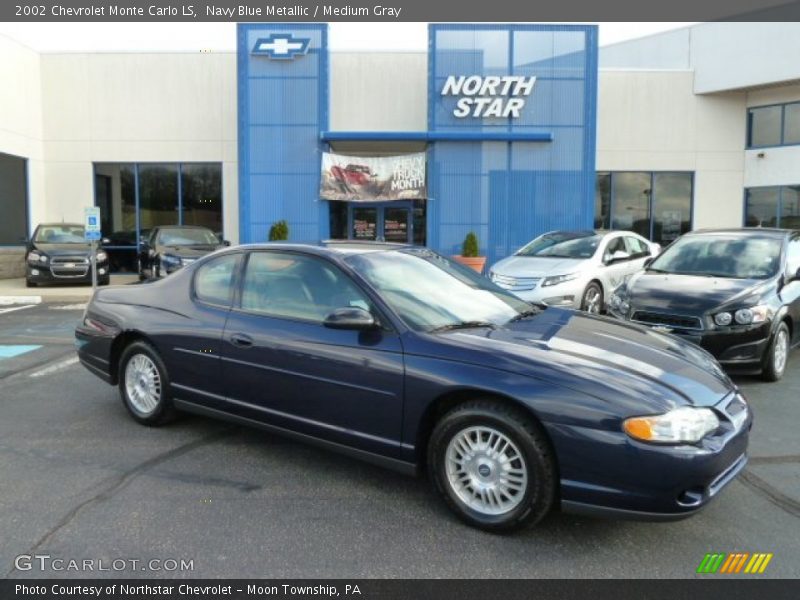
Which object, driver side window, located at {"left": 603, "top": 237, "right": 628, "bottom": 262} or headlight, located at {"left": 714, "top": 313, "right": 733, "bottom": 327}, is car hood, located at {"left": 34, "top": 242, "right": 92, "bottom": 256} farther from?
headlight, located at {"left": 714, "top": 313, "right": 733, "bottom": 327}

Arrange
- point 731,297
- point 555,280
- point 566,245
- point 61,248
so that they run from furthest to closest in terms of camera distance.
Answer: point 61,248
point 566,245
point 555,280
point 731,297

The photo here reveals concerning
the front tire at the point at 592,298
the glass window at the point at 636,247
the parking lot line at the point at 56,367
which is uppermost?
the glass window at the point at 636,247

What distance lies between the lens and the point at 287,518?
3465 mm

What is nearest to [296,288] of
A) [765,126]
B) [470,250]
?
[470,250]

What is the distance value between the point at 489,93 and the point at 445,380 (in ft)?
48.3

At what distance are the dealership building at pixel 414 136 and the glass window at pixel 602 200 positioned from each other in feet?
0.22

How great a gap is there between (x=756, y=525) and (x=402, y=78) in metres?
16.6

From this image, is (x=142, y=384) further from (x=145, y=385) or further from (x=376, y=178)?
(x=376, y=178)

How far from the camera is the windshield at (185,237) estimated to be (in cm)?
1503

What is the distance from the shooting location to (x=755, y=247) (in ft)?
24.3

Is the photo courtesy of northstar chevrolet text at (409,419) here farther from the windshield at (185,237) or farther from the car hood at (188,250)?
the windshield at (185,237)

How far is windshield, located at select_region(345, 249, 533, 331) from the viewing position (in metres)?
3.77

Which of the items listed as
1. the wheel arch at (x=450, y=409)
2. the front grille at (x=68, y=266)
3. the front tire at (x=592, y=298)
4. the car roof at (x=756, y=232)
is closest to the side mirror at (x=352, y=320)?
the wheel arch at (x=450, y=409)

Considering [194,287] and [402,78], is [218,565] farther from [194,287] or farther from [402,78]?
[402,78]
